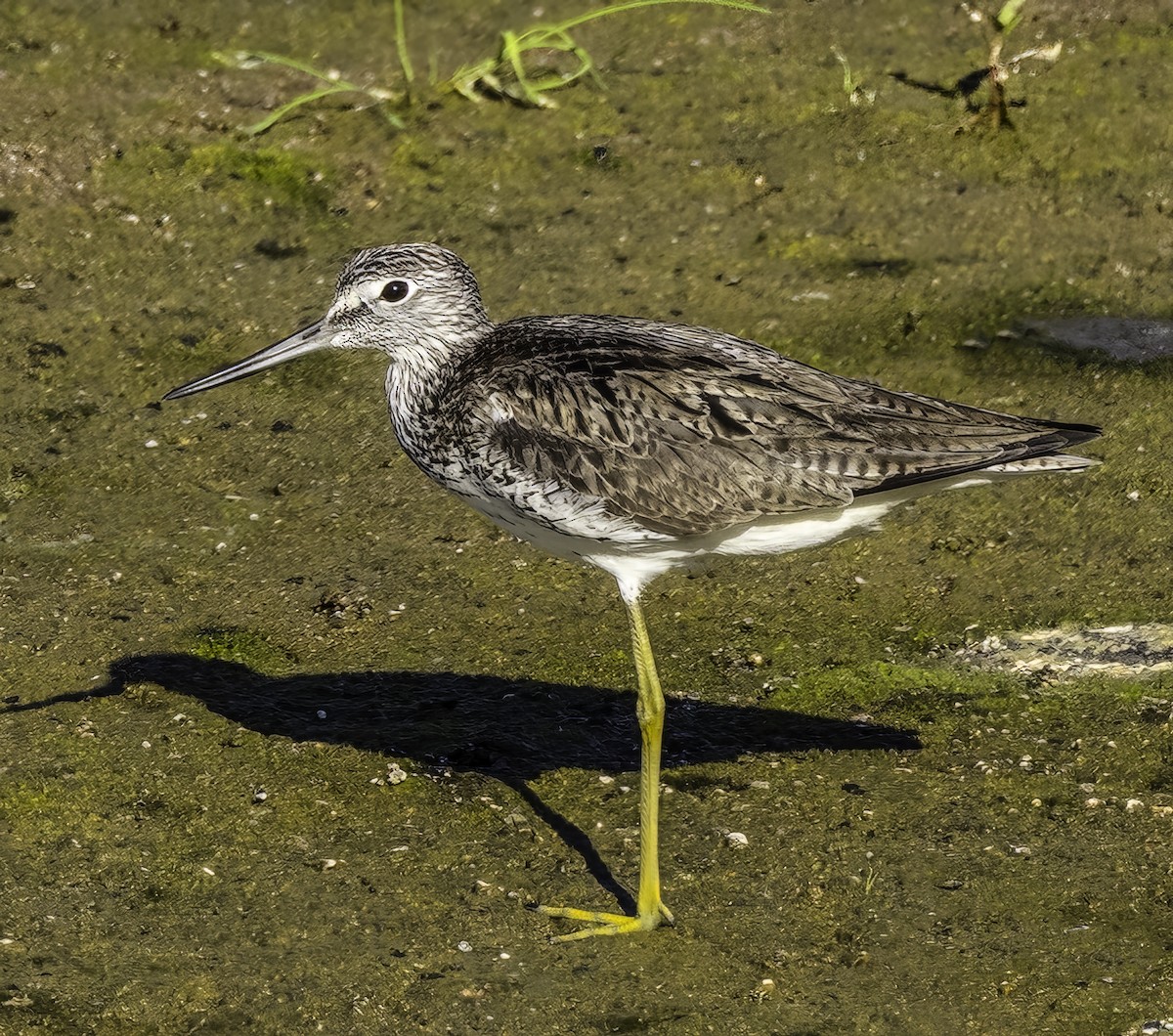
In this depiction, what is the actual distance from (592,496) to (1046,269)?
15.9ft

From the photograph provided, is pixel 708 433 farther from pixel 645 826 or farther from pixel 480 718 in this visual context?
pixel 480 718

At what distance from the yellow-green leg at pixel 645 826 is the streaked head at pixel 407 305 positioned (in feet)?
4.35

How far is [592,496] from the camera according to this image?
583 centimetres

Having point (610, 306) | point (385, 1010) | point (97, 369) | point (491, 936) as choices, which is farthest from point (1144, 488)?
point (97, 369)

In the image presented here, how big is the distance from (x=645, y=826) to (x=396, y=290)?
2.30 metres

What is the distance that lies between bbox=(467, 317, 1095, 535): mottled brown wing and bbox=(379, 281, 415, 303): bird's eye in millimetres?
550

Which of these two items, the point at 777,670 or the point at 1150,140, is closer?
the point at 777,670

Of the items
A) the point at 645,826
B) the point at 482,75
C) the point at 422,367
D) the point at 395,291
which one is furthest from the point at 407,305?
the point at 482,75

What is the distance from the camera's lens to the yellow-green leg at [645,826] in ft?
18.7

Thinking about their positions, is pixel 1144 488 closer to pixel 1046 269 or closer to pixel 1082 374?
pixel 1082 374

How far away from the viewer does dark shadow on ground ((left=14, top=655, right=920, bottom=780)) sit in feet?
22.0

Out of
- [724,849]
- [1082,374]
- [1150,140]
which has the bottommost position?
[724,849]

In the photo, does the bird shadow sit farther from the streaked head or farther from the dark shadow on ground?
the streaked head

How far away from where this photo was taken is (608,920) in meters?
5.72
